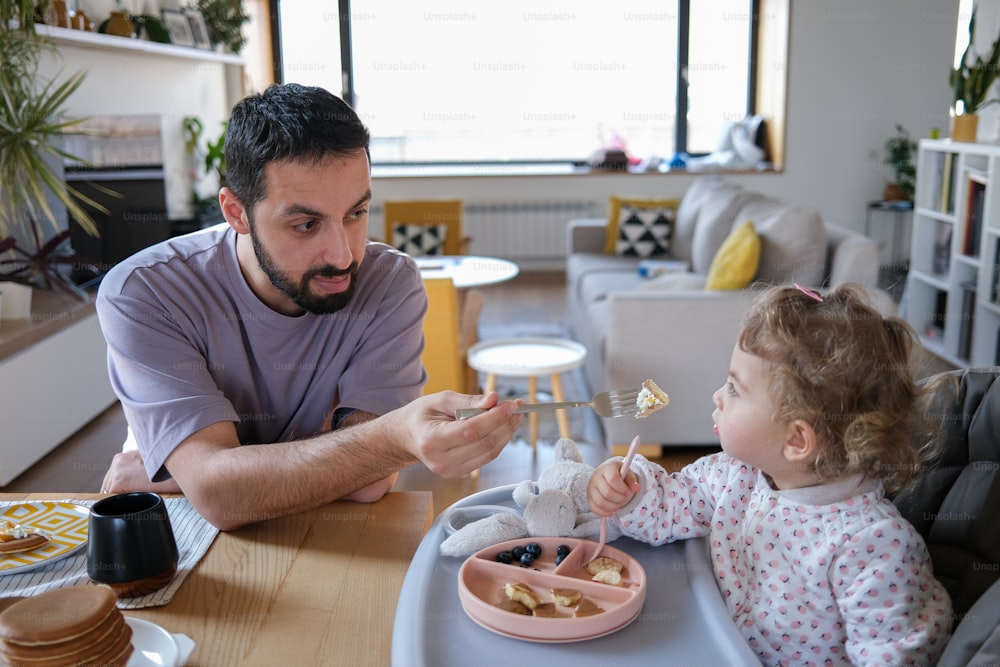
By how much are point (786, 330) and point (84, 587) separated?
33.2 inches

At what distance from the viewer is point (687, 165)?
23.8 feet

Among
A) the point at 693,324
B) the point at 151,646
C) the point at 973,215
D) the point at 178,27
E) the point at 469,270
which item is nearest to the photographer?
the point at 151,646

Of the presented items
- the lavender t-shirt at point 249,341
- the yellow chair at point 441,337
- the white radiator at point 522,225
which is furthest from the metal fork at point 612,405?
the white radiator at point 522,225

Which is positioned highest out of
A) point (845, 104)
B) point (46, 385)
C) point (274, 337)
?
point (845, 104)

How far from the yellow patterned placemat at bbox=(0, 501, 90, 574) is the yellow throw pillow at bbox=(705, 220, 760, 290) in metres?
2.77

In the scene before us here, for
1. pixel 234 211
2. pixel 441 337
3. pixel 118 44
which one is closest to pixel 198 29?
pixel 118 44

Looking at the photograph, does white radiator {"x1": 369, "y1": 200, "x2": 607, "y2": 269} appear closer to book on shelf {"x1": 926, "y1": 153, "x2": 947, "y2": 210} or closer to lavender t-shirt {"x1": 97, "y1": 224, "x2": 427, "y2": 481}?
book on shelf {"x1": 926, "y1": 153, "x2": 947, "y2": 210}

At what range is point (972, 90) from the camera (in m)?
4.61

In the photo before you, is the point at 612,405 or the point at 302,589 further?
the point at 612,405

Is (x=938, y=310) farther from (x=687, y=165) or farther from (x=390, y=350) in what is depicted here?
(x=390, y=350)

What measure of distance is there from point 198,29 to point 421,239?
2.07 metres

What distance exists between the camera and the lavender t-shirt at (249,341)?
55.8 inches

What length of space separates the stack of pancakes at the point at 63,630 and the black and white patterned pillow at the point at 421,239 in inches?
177

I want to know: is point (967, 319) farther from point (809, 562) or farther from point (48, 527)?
point (48, 527)
